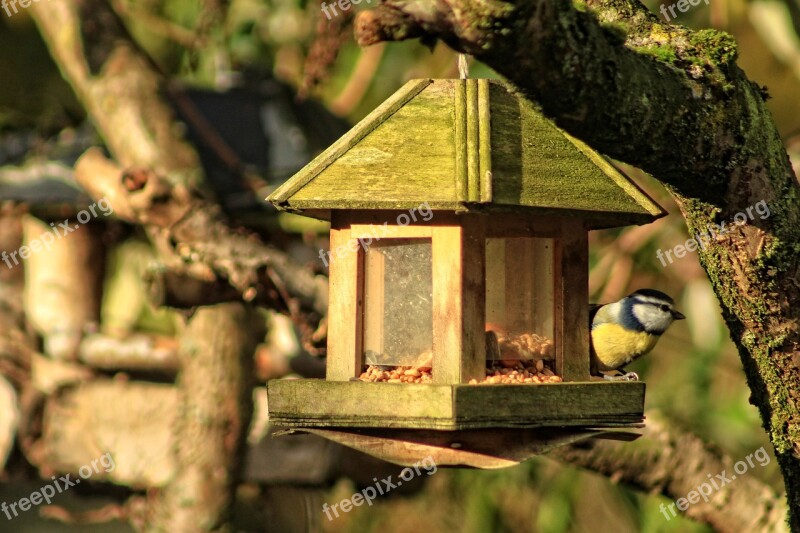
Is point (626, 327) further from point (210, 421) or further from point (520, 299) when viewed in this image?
point (210, 421)

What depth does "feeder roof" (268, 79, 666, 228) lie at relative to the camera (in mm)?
2240

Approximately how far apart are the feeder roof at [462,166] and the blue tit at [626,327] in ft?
1.40

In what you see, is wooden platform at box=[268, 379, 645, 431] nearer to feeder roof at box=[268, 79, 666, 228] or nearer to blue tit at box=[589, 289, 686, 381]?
blue tit at box=[589, 289, 686, 381]

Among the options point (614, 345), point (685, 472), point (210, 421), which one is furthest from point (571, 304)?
point (210, 421)

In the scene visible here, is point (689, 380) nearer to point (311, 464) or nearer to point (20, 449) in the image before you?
point (311, 464)

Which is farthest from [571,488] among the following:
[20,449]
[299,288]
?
[20,449]

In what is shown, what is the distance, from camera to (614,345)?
2.75 metres

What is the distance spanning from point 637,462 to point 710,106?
1972 mm

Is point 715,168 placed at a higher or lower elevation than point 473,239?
higher

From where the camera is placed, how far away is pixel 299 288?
3734 millimetres

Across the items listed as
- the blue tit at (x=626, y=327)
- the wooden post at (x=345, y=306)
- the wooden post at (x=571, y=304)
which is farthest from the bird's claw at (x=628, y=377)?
the wooden post at (x=345, y=306)

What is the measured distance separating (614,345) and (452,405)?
0.75 m

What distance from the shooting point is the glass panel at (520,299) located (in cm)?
251

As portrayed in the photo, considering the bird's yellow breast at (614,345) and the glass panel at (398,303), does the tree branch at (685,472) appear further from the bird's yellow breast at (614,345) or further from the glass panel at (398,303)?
the glass panel at (398,303)
